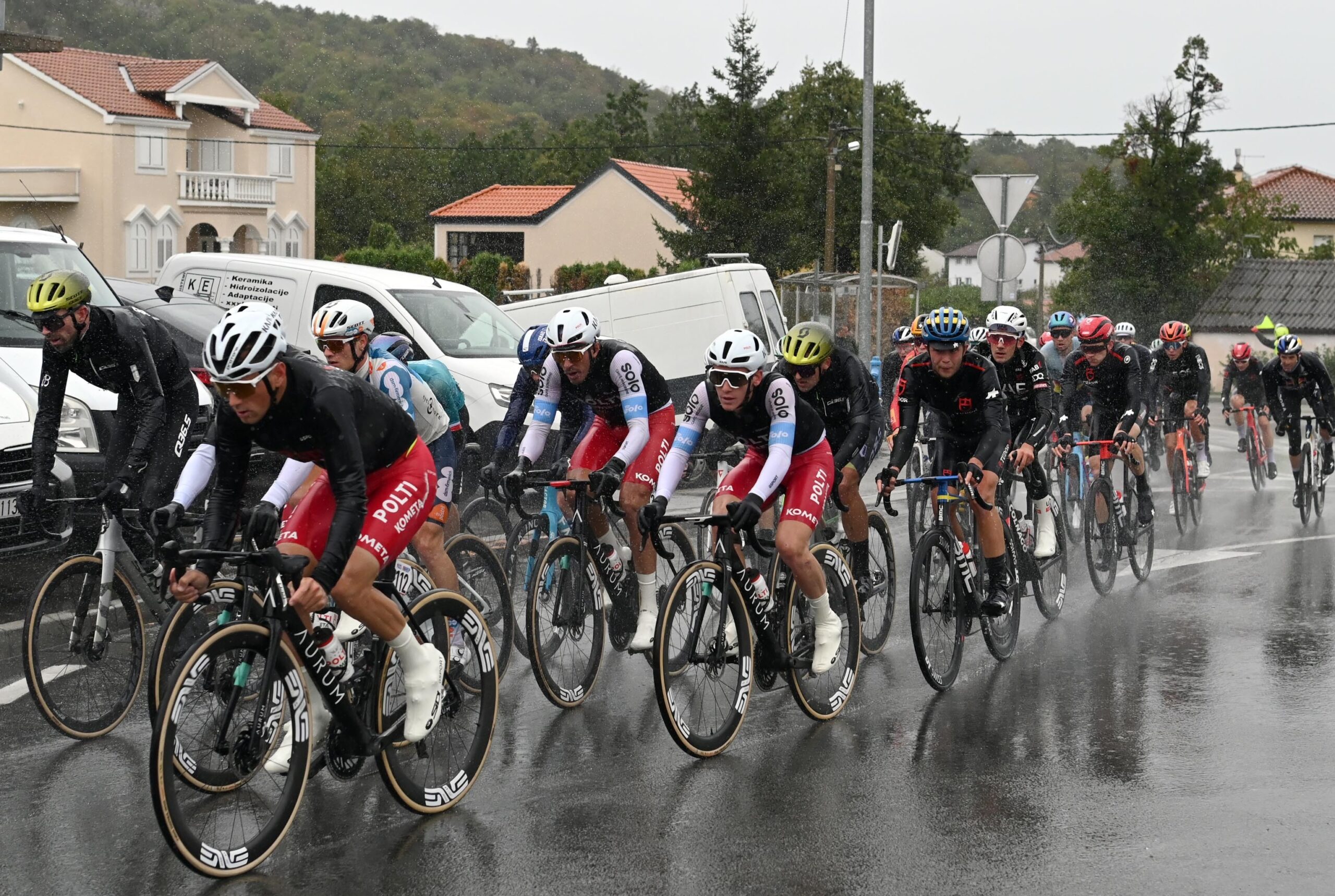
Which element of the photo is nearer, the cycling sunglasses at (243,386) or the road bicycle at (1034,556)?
the cycling sunglasses at (243,386)

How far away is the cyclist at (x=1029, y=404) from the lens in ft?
32.5

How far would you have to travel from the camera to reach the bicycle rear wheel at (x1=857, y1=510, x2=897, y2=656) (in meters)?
8.78

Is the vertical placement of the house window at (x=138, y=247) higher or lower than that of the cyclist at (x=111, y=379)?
higher

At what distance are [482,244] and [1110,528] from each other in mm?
67703

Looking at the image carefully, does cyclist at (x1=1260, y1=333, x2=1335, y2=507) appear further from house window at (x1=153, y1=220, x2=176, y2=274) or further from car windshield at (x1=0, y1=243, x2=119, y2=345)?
house window at (x1=153, y1=220, x2=176, y2=274)

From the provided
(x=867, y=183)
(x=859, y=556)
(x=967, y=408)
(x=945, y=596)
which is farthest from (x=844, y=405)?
(x=867, y=183)

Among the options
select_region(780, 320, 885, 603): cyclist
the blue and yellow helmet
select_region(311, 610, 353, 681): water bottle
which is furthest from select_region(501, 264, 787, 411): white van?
select_region(311, 610, 353, 681): water bottle

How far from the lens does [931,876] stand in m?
5.12

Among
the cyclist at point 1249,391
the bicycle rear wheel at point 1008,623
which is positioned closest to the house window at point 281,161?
the cyclist at point 1249,391

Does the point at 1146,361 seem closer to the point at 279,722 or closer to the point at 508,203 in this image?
the point at 279,722

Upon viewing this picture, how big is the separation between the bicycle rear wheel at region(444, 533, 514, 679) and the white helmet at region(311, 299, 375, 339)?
3.75 feet

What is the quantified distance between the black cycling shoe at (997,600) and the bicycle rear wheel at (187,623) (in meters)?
4.08

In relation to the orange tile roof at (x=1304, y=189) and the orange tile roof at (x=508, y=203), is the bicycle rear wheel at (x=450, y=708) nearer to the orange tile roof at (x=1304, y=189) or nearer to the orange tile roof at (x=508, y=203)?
the orange tile roof at (x=508, y=203)

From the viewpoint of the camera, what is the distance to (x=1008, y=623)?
8.77m
